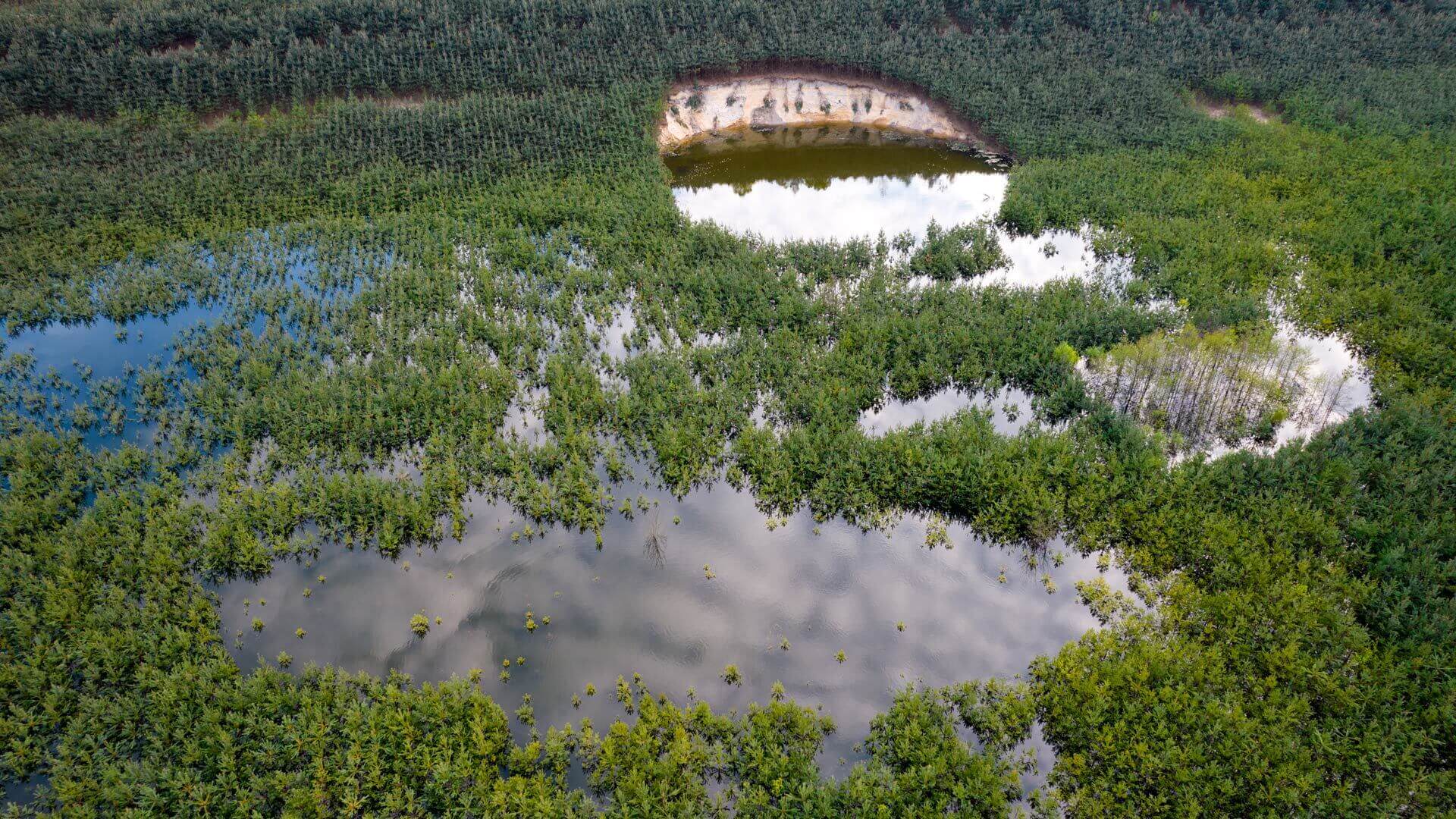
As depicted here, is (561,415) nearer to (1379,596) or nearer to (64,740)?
(64,740)

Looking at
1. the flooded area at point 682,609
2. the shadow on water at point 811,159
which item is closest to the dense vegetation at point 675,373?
the flooded area at point 682,609

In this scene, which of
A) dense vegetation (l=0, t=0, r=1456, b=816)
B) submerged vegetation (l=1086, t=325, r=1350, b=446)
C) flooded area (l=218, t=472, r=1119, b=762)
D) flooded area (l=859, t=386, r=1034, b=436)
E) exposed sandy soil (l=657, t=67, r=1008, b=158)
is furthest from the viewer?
exposed sandy soil (l=657, t=67, r=1008, b=158)

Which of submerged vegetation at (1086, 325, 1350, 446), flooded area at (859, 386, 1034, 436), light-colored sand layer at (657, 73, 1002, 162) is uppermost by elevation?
light-colored sand layer at (657, 73, 1002, 162)

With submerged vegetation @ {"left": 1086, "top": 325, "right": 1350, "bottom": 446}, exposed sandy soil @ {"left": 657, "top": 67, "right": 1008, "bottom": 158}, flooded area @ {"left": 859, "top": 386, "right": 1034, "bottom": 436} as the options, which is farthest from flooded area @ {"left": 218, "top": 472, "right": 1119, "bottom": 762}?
exposed sandy soil @ {"left": 657, "top": 67, "right": 1008, "bottom": 158}

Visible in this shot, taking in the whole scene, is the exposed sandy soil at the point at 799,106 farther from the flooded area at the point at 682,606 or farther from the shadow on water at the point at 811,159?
the flooded area at the point at 682,606

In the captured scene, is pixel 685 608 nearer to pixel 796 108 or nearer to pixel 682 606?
pixel 682 606

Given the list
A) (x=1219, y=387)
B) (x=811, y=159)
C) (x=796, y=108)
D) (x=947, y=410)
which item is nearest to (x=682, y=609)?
(x=947, y=410)

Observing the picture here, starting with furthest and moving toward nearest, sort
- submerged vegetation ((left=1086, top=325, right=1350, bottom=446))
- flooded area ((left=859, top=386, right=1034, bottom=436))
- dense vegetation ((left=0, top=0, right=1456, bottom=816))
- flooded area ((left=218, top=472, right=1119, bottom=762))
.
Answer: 1. flooded area ((left=859, top=386, right=1034, bottom=436))
2. submerged vegetation ((left=1086, top=325, right=1350, bottom=446))
3. flooded area ((left=218, top=472, right=1119, bottom=762))
4. dense vegetation ((left=0, top=0, right=1456, bottom=816))

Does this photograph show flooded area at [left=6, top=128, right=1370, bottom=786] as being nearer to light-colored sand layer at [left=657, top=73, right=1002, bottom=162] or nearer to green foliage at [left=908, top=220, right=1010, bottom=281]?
green foliage at [left=908, top=220, right=1010, bottom=281]
